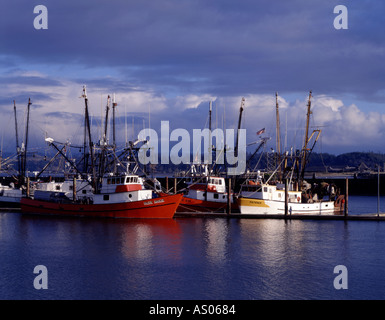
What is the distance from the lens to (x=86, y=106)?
2280 inches

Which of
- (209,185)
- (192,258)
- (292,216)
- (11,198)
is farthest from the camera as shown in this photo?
(11,198)

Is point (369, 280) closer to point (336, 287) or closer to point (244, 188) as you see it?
point (336, 287)

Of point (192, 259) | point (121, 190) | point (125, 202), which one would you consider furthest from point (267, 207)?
point (192, 259)

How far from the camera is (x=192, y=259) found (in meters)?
33.4

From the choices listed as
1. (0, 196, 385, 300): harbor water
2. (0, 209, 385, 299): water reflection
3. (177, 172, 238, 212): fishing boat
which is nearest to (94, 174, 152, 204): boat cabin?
(0, 209, 385, 299): water reflection

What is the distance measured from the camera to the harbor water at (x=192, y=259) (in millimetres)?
26344

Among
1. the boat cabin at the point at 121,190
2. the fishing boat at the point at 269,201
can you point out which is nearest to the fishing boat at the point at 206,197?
the fishing boat at the point at 269,201

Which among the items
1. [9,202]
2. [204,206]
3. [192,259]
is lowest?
[192,259]

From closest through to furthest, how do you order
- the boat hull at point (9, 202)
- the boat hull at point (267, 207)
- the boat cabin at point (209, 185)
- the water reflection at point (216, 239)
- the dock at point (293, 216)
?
the water reflection at point (216, 239) < the dock at point (293, 216) < the boat hull at point (267, 207) < the boat cabin at point (209, 185) < the boat hull at point (9, 202)

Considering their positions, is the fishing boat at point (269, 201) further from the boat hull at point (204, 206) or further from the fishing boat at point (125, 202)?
the fishing boat at point (125, 202)

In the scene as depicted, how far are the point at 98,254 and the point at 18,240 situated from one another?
10.1 meters

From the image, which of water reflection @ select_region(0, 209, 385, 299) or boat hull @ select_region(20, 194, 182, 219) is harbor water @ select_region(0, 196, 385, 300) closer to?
water reflection @ select_region(0, 209, 385, 299)

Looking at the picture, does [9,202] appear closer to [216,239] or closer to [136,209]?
[136,209]
